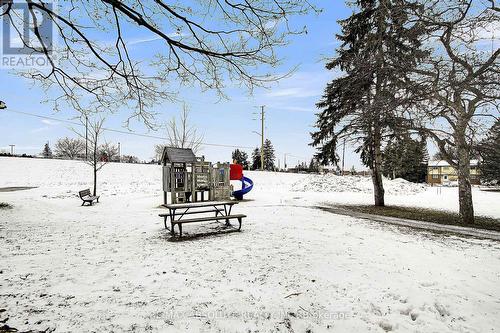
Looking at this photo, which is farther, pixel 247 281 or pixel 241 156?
pixel 241 156

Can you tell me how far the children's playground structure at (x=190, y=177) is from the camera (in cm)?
1514

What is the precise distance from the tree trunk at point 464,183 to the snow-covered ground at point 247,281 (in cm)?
420

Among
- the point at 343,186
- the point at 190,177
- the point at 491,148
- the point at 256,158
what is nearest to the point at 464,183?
the point at 491,148

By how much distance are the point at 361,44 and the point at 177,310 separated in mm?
16992

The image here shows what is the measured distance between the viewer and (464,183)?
11820 millimetres

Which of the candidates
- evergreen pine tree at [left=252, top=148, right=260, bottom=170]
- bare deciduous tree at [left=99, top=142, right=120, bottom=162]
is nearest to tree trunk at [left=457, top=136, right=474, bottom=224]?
bare deciduous tree at [left=99, top=142, right=120, bottom=162]

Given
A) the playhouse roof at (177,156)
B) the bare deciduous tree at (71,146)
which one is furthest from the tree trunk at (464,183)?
the bare deciduous tree at (71,146)

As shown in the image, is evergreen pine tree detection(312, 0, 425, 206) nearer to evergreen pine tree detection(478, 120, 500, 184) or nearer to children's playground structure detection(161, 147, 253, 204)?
evergreen pine tree detection(478, 120, 500, 184)

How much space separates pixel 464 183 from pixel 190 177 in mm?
12499

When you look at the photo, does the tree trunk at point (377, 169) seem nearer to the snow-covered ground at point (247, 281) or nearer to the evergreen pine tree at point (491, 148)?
the evergreen pine tree at point (491, 148)

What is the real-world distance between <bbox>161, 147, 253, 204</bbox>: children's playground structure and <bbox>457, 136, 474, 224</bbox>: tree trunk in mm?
11180

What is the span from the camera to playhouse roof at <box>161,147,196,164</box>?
15.0m

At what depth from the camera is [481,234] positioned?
9500 mm

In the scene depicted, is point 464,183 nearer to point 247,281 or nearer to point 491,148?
point 491,148
